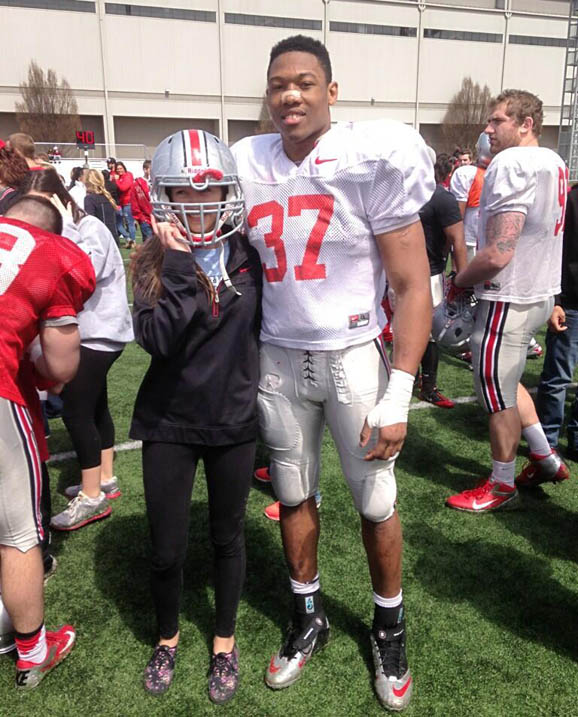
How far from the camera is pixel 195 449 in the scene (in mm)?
2057

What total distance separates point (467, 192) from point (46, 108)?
3235 cm

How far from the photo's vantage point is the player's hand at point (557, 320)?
3602 millimetres

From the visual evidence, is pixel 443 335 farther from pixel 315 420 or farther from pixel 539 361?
pixel 539 361

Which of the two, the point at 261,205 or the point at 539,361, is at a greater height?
the point at 261,205

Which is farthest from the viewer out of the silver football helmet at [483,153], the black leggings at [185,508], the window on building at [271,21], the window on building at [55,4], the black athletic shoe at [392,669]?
the window on building at [271,21]

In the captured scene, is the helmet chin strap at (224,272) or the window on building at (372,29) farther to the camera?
the window on building at (372,29)

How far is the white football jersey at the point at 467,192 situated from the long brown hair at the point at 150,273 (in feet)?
15.3

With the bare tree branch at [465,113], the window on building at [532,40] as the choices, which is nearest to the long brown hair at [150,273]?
the bare tree branch at [465,113]

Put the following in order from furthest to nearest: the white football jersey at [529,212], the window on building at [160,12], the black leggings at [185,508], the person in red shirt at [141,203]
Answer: the window on building at [160,12] → the person in red shirt at [141,203] → the white football jersey at [529,212] → the black leggings at [185,508]

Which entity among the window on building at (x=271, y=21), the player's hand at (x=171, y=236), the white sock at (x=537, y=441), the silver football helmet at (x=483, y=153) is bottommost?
the white sock at (x=537, y=441)

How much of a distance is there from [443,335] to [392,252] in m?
1.76

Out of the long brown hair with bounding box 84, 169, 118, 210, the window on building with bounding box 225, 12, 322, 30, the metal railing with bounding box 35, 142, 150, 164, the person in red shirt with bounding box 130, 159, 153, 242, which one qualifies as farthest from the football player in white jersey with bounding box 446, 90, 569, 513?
the window on building with bounding box 225, 12, 322, 30

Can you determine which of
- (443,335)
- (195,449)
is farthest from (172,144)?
(443,335)

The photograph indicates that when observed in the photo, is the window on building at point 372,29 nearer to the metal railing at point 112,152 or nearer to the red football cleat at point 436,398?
the metal railing at point 112,152
